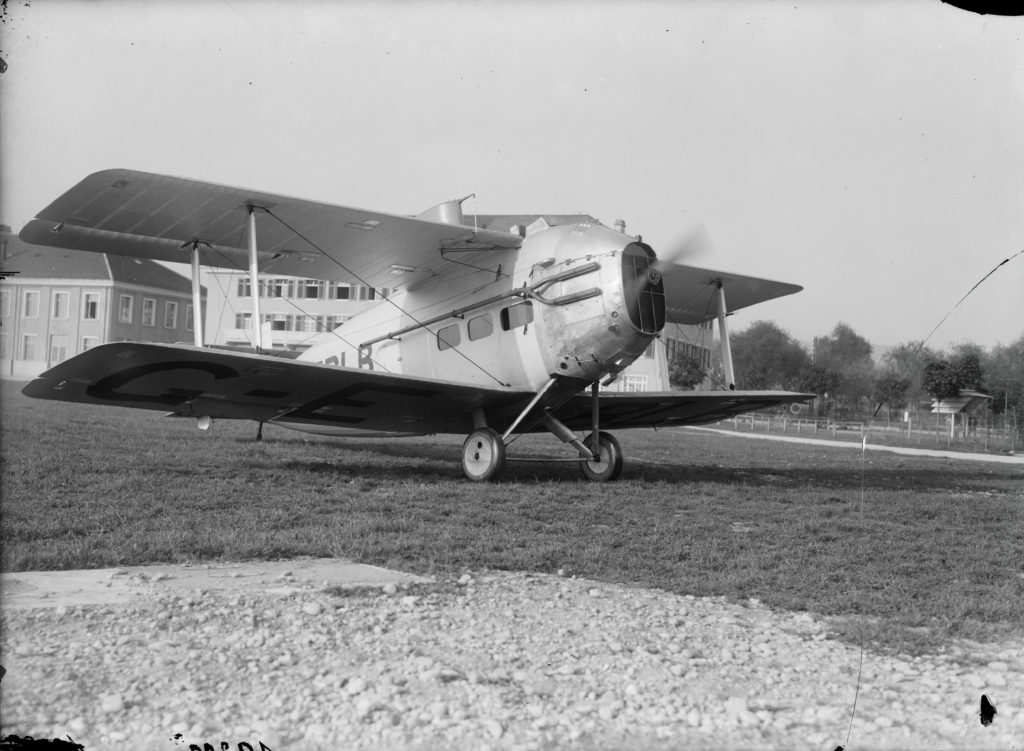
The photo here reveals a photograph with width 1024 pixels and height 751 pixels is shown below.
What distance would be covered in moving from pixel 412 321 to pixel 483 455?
2964mm

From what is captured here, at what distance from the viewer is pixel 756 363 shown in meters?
36.1

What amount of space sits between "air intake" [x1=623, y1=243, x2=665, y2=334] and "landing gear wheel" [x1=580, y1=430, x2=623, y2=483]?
2.17 meters

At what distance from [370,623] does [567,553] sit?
7.95ft

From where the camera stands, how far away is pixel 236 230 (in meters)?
11.2

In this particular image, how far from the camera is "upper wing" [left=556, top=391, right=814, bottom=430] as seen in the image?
1283 centimetres

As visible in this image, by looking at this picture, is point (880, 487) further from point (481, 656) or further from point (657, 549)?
point (481, 656)

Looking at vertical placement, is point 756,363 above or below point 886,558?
above

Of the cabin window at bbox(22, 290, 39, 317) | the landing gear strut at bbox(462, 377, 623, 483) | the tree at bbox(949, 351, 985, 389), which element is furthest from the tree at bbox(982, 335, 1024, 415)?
the cabin window at bbox(22, 290, 39, 317)

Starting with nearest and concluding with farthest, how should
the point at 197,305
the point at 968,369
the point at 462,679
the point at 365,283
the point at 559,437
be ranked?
A: the point at 462,679, the point at 197,305, the point at 559,437, the point at 968,369, the point at 365,283

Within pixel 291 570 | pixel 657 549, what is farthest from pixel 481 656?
pixel 657 549

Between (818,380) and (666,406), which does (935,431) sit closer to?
(818,380)

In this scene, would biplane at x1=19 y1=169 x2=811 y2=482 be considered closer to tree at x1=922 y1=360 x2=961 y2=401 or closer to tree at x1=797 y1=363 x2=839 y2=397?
tree at x1=922 y1=360 x2=961 y2=401

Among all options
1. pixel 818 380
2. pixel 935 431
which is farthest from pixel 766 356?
Result: pixel 818 380

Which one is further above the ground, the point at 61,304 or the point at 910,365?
the point at 61,304
